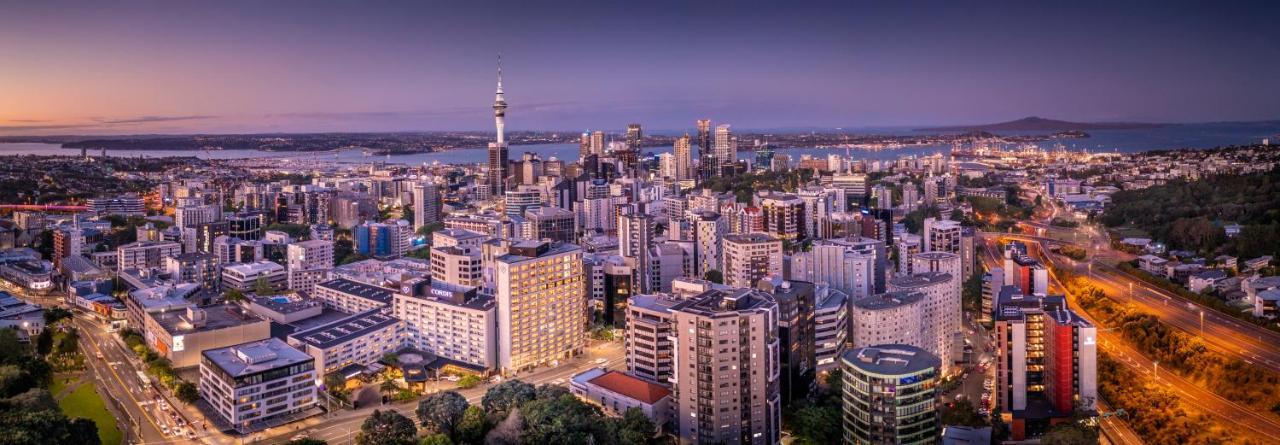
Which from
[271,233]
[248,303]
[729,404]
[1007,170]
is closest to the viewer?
[729,404]

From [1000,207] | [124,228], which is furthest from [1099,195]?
[124,228]

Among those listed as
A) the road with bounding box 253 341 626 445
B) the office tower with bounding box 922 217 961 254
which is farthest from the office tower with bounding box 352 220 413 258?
the office tower with bounding box 922 217 961 254

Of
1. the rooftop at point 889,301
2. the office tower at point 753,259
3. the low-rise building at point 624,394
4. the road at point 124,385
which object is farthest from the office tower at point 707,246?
the road at point 124,385

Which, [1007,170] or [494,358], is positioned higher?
[1007,170]

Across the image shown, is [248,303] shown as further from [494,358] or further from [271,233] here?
[271,233]

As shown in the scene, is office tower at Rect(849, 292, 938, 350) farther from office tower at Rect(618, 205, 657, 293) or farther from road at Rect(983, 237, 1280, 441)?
office tower at Rect(618, 205, 657, 293)

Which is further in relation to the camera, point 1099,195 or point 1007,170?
point 1007,170
